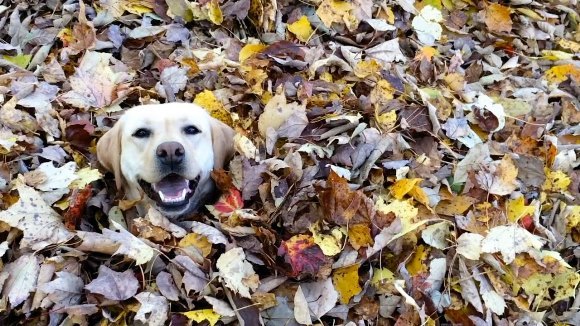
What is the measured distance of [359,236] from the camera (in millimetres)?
3100

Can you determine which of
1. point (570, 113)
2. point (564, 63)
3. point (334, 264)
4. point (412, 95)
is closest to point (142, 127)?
point (334, 264)

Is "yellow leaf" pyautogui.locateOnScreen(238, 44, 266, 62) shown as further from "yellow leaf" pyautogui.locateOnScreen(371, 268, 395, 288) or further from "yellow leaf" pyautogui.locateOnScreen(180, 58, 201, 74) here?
"yellow leaf" pyautogui.locateOnScreen(371, 268, 395, 288)

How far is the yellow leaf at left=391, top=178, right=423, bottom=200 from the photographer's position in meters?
3.35

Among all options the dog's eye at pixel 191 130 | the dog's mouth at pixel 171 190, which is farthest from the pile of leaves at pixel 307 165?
the dog's eye at pixel 191 130

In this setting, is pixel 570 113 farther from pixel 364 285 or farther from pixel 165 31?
pixel 165 31

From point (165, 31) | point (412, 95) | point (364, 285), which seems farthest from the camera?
point (165, 31)

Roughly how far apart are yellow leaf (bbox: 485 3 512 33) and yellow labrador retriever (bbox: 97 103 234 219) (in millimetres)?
2370

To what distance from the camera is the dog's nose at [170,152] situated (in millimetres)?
3242

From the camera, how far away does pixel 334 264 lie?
3.05 meters

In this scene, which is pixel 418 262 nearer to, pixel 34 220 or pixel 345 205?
pixel 345 205

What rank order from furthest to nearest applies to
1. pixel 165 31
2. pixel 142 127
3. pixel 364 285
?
pixel 165 31
pixel 142 127
pixel 364 285

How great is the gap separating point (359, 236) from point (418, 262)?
0.31 metres

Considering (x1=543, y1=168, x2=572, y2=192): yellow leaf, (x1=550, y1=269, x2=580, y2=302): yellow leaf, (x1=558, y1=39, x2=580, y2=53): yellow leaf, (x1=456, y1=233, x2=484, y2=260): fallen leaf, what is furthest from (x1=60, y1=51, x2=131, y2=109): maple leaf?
(x1=558, y1=39, x2=580, y2=53): yellow leaf

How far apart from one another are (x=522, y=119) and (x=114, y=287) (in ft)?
8.78
